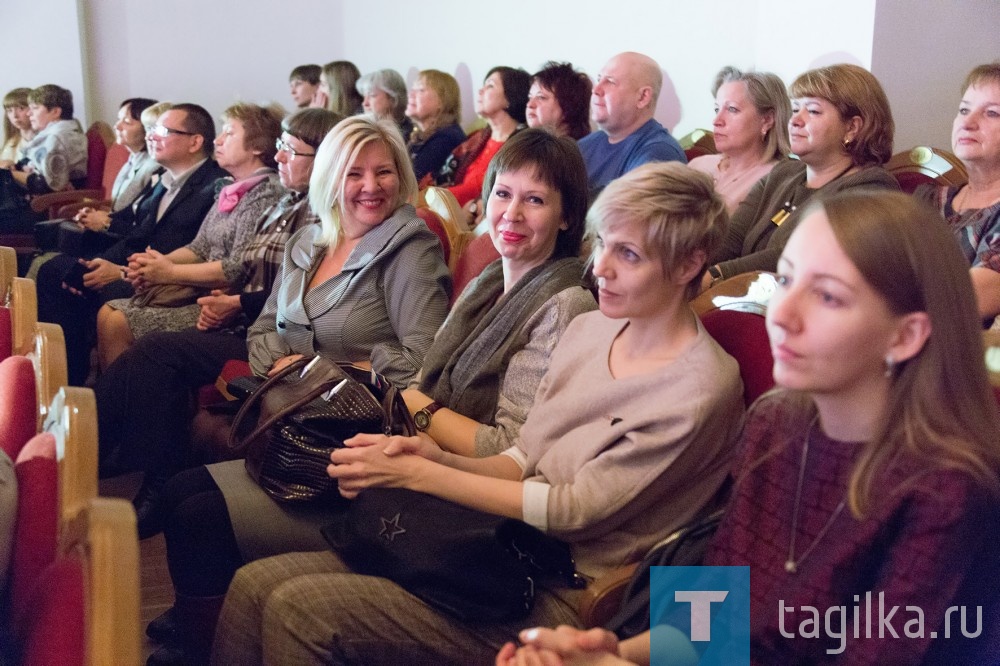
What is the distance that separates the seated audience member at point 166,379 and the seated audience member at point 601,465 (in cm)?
125

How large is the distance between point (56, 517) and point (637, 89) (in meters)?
2.87

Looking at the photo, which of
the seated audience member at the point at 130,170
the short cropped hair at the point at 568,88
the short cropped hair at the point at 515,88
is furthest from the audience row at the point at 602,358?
the short cropped hair at the point at 515,88

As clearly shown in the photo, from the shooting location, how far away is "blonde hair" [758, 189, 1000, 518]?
1.06m

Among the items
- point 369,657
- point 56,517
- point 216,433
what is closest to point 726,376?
point 369,657

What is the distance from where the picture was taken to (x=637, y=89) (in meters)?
3.61

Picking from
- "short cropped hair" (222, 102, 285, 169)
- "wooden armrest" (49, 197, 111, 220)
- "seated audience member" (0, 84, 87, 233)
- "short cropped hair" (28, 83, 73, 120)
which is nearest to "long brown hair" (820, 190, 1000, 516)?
"short cropped hair" (222, 102, 285, 169)

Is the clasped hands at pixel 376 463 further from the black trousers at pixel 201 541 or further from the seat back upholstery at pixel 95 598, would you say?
the seat back upholstery at pixel 95 598

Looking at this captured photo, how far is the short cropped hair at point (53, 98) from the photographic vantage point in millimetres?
6770

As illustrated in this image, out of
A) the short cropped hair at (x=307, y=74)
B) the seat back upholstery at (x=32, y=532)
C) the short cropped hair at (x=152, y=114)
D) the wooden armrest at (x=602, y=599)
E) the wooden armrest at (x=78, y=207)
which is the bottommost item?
the wooden armrest at (x=602, y=599)

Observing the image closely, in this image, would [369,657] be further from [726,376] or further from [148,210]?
[148,210]

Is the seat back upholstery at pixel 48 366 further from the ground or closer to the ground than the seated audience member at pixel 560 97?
closer to the ground

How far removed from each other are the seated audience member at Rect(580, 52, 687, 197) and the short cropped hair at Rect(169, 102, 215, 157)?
5.46 feet

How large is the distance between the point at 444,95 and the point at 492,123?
68 centimetres

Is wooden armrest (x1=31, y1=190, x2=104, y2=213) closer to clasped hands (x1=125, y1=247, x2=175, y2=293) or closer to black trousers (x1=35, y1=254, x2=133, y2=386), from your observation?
black trousers (x1=35, y1=254, x2=133, y2=386)
